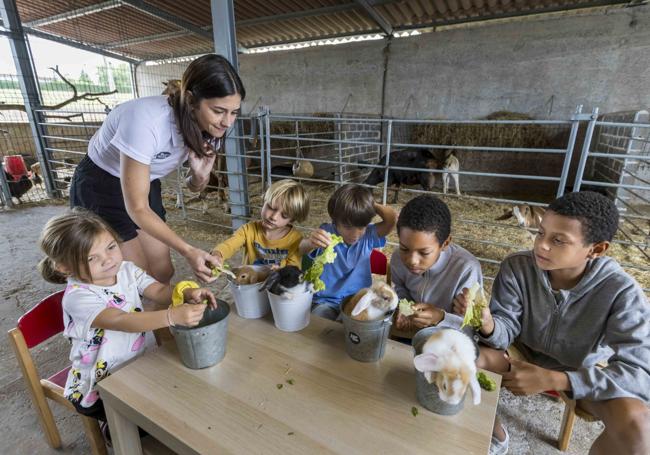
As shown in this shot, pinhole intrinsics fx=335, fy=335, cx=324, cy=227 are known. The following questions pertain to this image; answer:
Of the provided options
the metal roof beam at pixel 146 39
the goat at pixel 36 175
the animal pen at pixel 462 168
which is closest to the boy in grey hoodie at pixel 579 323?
the animal pen at pixel 462 168

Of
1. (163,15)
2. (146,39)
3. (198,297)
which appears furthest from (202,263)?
(146,39)

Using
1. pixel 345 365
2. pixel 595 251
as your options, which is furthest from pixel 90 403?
pixel 595 251

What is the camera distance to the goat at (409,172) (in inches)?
250

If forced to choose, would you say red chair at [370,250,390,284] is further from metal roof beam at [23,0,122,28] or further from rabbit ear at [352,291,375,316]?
metal roof beam at [23,0,122,28]

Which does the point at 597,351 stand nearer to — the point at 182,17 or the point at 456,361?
the point at 456,361

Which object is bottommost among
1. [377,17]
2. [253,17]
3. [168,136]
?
[168,136]

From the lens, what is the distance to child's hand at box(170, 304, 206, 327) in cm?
89

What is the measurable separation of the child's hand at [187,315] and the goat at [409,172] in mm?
5596

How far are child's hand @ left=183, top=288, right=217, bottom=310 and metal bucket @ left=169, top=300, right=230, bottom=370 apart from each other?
0.11 metres

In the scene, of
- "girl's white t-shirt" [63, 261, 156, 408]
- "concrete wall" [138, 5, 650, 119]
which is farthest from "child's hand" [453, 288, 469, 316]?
"concrete wall" [138, 5, 650, 119]

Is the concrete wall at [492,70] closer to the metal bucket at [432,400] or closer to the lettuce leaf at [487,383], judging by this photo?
the lettuce leaf at [487,383]

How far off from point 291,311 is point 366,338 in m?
0.26

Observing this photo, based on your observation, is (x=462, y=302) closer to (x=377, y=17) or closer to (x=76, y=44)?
(x=377, y=17)

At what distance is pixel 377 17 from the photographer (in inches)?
264
